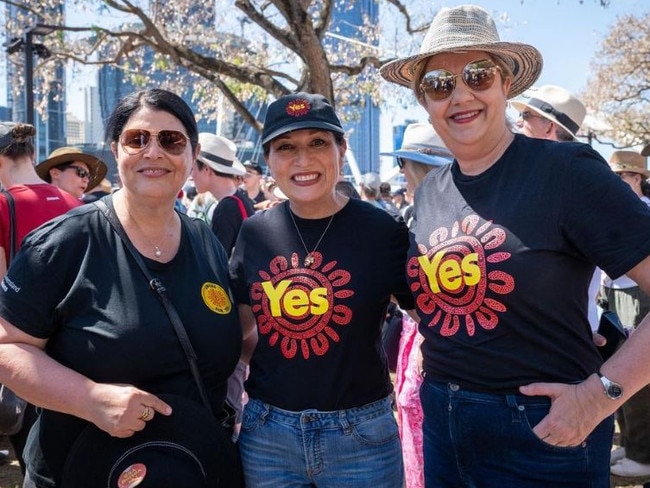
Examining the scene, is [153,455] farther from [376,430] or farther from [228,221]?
[228,221]

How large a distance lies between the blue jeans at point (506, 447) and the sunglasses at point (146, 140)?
1.27 metres

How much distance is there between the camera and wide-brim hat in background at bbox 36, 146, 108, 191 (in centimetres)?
576

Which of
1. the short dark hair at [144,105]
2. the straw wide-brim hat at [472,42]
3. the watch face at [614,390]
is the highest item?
the straw wide-brim hat at [472,42]

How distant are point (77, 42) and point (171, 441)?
1369 centimetres

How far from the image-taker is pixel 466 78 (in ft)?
6.52

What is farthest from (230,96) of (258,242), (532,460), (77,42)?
(532,460)

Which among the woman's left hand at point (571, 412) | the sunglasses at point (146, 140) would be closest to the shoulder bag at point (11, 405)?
the sunglasses at point (146, 140)

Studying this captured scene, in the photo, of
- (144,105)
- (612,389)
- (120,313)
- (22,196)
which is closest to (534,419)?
(612,389)

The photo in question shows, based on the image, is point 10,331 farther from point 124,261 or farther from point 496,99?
point 496,99

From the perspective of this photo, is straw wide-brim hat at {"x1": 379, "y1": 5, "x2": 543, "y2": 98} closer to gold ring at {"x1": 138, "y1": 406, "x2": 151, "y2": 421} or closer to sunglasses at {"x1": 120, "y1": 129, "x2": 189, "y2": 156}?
sunglasses at {"x1": 120, "y1": 129, "x2": 189, "y2": 156}

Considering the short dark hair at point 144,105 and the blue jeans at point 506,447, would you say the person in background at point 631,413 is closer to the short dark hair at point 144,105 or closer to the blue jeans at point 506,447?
the blue jeans at point 506,447

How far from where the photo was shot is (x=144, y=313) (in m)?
2.04

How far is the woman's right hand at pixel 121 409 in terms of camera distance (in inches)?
73.7

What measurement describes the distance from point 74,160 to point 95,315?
14.2 feet
